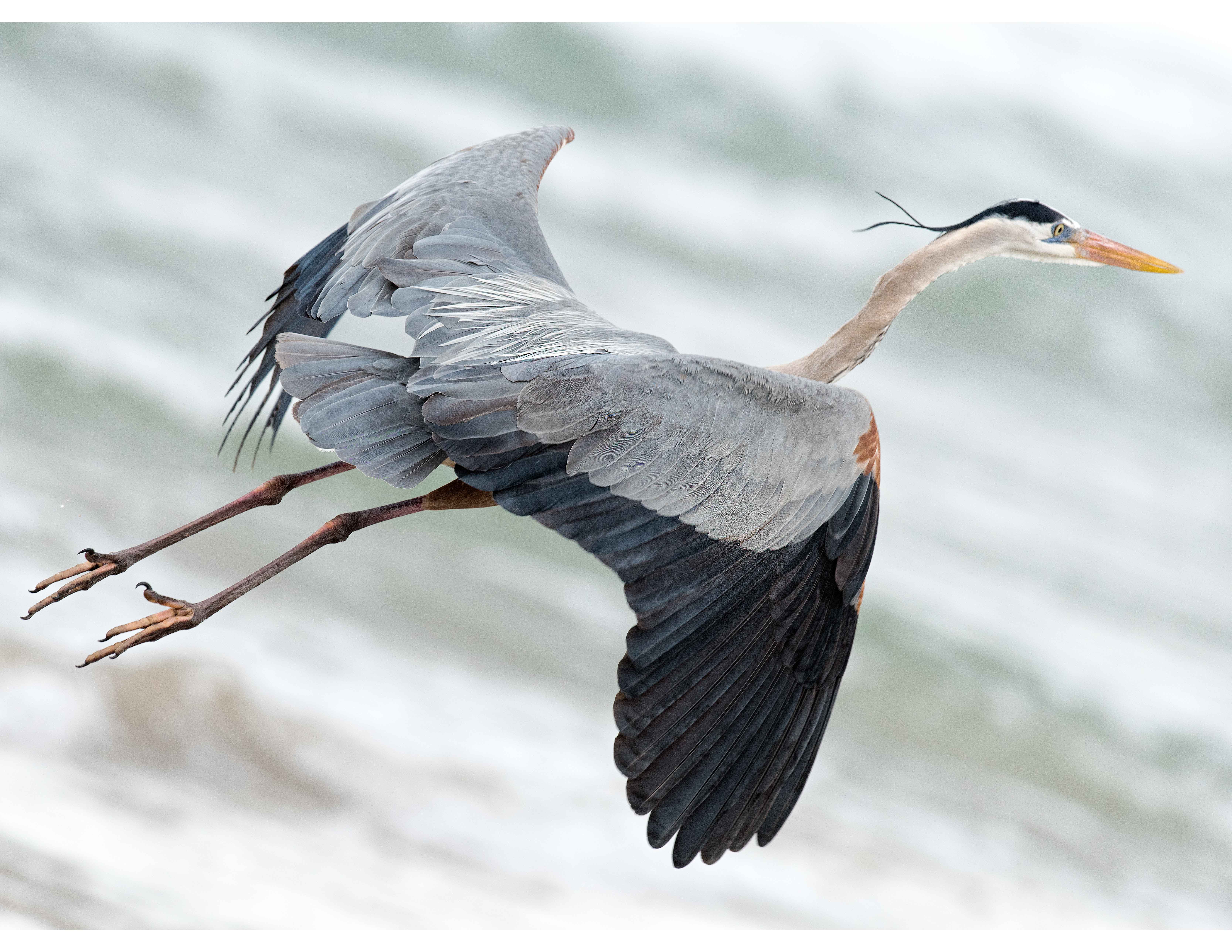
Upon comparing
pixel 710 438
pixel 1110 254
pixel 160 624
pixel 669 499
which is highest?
pixel 1110 254

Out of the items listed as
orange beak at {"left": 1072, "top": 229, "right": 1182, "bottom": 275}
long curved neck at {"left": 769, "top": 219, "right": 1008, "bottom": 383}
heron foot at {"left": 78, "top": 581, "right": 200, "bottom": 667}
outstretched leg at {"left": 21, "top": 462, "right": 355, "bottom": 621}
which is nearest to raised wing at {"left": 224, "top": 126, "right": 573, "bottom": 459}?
outstretched leg at {"left": 21, "top": 462, "right": 355, "bottom": 621}

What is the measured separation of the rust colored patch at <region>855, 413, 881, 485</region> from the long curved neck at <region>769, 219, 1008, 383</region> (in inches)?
34.2

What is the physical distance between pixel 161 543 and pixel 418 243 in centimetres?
127

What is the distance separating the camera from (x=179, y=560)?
23.9 feet

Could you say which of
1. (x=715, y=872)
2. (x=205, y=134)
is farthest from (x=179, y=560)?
(x=205, y=134)

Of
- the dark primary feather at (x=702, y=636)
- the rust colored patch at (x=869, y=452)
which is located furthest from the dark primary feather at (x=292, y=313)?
the rust colored patch at (x=869, y=452)

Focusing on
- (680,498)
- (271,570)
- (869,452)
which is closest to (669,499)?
(680,498)

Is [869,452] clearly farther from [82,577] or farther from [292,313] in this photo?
[292,313]

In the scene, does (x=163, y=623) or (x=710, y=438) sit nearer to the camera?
(x=710, y=438)

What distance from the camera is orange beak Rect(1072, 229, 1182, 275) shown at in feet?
15.3

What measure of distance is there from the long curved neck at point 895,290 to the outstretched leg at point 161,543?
1.61m

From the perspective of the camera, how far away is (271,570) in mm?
4004

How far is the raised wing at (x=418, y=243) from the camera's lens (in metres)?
4.46

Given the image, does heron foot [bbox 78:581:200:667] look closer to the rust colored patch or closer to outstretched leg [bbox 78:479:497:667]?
outstretched leg [bbox 78:479:497:667]
